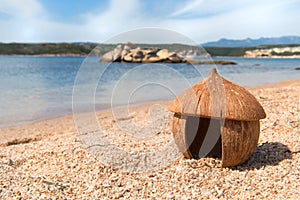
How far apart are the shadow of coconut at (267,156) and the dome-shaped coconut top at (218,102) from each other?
927 millimetres

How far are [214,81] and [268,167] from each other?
1.65 metres

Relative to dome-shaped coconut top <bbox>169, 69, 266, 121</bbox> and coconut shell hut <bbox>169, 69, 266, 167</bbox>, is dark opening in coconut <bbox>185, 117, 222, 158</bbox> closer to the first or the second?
coconut shell hut <bbox>169, 69, 266, 167</bbox>

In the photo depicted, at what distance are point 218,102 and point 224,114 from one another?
0.21 m

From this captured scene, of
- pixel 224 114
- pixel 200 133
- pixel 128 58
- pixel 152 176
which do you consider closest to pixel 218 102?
pixel 224 114

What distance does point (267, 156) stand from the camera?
5266mm

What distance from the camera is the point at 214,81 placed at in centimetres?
484

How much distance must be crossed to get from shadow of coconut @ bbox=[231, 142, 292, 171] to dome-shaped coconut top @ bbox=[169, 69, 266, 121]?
3.04 ft

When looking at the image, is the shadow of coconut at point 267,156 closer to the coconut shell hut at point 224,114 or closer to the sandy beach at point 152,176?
the sandy beach at point 152,176

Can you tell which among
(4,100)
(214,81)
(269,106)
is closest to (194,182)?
(214,81)

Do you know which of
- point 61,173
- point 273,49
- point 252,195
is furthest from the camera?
point 273,49

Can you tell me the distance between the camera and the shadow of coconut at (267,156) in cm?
496

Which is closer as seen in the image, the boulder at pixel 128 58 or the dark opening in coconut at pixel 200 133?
the dark opening in coconut at pixel 200 133

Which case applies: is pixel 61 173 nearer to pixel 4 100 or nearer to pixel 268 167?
pixel 268 167

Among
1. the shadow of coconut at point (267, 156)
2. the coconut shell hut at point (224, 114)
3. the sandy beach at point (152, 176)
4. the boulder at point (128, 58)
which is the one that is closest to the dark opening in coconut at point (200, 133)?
the coconut shell hut at point (224, 114)
